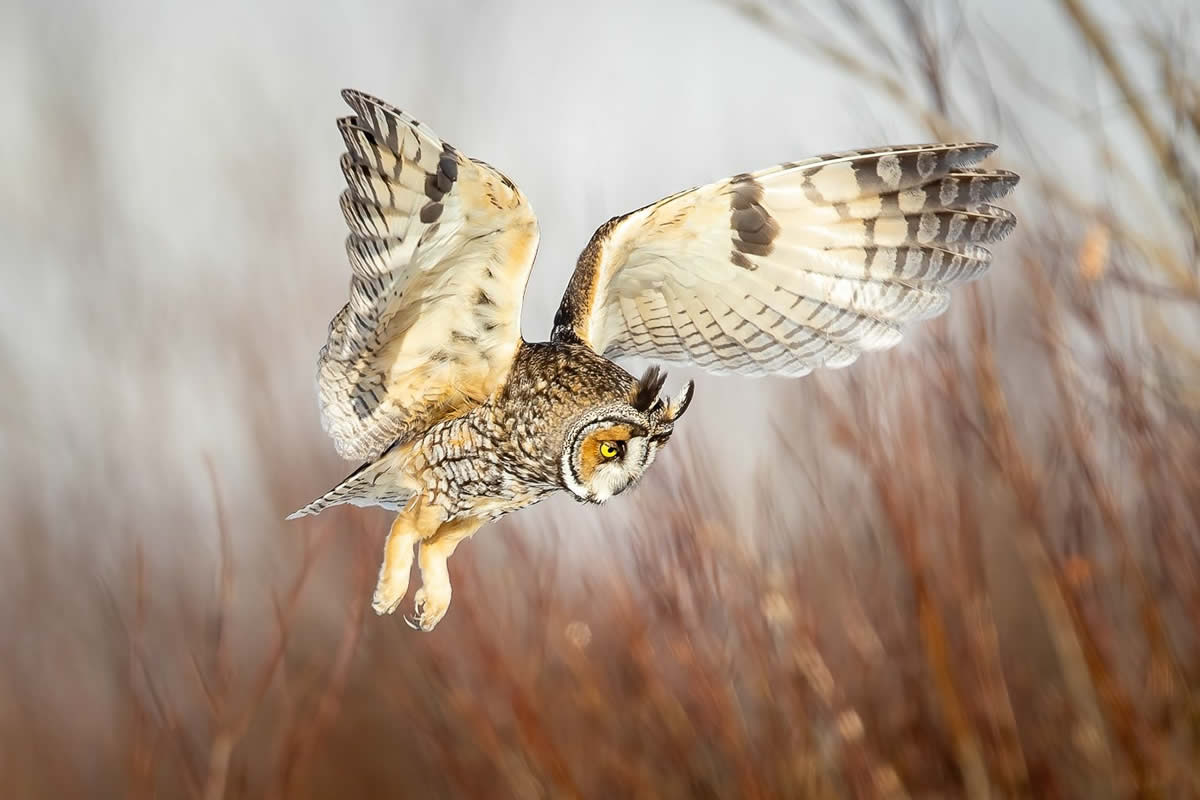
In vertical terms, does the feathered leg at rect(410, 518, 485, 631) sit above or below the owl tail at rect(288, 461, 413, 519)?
below

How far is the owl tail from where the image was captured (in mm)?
2340

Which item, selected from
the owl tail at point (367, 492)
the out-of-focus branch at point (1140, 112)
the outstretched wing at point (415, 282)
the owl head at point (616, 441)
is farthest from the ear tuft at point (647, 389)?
the out-of-focus branch at point (1140, 112)

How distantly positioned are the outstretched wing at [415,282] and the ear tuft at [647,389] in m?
0.35

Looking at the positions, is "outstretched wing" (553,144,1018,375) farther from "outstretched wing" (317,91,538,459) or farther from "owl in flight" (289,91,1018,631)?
"outstretched wing" (317,91,538,459)

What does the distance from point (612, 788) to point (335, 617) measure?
5.09 meters

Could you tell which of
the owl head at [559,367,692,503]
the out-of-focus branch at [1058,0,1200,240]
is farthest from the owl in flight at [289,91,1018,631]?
the out-of-focus branch at [1058,0,1200,240]

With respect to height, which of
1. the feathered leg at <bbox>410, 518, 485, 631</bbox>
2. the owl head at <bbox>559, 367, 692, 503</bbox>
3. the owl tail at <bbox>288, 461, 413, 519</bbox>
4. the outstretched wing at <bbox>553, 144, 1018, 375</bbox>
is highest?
the outstretched wing at <bbox>553, 144, 1018, 375</bbox>

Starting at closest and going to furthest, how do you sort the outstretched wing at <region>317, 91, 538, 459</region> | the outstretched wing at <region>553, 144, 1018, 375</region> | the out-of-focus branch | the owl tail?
1. the outstretched wing at <region>317, 91, 538, 459</region>
2. the owl tail
3. the outstretched wing at <region>553, 144, 1018, 375</region>
4. the out-of-focus branch

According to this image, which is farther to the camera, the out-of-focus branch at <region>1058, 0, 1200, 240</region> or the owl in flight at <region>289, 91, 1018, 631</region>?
the out-of-focus branch at <region>1058, 0, 1200, 240</region>

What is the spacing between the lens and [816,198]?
2719 mm

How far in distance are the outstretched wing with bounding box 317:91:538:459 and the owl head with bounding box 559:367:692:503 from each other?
15.1 inches

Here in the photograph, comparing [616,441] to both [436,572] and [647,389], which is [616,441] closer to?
[647,389]

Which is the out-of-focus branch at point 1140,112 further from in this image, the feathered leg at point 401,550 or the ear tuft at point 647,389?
the feathered leg at point 401,550

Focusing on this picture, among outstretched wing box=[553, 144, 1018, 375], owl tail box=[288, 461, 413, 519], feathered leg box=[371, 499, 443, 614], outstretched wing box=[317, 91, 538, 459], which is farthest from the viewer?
outstretched wing box=[553, 144, 1018, 375]
